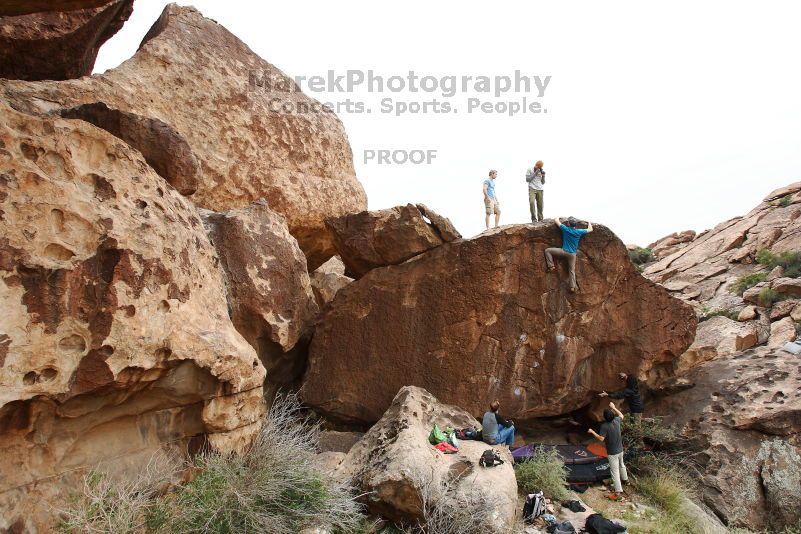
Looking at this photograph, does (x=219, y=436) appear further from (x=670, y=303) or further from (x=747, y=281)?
(x=747, y=281)

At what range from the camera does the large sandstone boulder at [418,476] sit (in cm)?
469

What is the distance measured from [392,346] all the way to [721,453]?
491 cm

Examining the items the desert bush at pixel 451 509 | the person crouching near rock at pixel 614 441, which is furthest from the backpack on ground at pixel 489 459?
the person crouching near rock at pixel 614 441

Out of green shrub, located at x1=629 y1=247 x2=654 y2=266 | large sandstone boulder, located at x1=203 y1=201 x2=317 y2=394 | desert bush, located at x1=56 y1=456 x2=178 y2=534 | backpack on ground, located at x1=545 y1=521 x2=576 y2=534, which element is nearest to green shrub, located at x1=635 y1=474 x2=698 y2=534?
backpack on ground, located at x1=545 y1=521 x2=576 y2=534

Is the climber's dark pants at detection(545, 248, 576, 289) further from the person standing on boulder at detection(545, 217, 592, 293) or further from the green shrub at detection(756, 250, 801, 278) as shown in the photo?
the green shrub at detection(756, 250, 801, 278)

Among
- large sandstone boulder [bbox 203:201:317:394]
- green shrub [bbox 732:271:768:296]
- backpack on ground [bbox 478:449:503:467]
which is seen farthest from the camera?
green shrub [bbox 732:271:768:296]

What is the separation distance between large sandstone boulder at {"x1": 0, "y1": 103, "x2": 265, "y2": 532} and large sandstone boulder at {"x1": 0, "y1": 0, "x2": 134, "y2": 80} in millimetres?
3414

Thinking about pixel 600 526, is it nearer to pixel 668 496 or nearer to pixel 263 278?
pixel 668 496

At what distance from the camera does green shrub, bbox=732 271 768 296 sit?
1399 cm

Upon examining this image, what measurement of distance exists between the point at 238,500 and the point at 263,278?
2519 millimetres

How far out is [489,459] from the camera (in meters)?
5.30

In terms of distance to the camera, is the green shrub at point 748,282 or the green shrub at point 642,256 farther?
the green shrub at point 642,256

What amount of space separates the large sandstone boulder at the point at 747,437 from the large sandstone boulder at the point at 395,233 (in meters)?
4.63

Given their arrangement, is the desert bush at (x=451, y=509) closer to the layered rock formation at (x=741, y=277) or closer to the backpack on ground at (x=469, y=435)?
the backpack on ground at (x=469, y=435)
